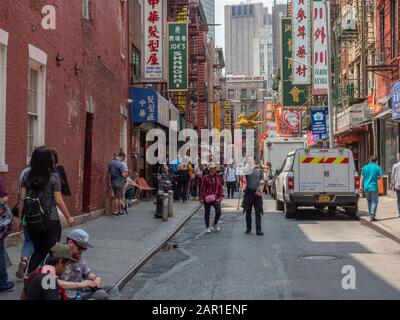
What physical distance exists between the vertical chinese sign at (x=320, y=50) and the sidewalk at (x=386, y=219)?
36.0 feet

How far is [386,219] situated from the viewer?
649 inches

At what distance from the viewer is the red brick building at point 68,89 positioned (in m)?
11.0

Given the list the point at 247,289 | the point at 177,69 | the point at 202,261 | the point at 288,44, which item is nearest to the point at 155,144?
the point at 177,69

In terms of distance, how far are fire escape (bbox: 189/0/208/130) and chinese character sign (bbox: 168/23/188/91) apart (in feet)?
62.8

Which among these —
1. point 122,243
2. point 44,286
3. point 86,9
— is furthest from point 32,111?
point 44,286

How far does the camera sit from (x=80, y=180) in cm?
1597

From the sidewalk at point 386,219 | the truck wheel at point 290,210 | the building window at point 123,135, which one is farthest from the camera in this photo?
the building window at point 123,135

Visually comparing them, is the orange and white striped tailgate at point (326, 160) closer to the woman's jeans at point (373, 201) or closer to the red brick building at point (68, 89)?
the woman's jeans at point (373, 201)

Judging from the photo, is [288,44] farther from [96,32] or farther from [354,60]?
[96,32]

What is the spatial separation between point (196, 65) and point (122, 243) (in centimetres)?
4356

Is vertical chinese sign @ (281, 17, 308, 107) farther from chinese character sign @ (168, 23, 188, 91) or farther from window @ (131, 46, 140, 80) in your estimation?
window @ (131, 46, 140, 80)

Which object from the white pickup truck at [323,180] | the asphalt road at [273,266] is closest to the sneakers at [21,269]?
the asphalt road at [273,266]

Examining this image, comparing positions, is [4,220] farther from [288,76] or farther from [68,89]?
[288,76]

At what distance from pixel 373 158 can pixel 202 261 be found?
303 inches
